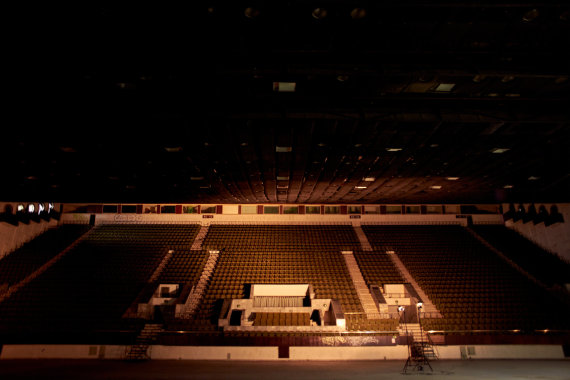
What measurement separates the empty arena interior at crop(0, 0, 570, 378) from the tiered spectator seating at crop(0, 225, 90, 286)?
12cm

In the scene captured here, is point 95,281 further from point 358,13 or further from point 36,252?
point 358,13

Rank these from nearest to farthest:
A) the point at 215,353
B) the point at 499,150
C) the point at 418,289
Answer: the point at 499,150 < the point at 215,353 < the point at 418,289

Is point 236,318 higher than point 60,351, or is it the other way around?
point 236,318

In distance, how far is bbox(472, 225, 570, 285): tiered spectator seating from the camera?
585 inches

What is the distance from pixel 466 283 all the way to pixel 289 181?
362 inches

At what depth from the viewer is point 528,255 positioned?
16.6m

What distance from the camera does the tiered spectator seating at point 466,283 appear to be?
38.0 feet

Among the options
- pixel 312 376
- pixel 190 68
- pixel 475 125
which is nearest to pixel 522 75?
pixel 475 125

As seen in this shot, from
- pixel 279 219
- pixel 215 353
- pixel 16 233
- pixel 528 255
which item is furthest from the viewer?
pixel 279 219

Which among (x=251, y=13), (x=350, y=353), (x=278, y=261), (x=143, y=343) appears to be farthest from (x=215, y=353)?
(x=251, y=13)

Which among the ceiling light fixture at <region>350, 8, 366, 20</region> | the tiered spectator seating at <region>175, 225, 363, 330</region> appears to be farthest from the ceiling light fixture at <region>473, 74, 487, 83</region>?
the tiered spectator seating at <region>175, 225, 363, 330</region>

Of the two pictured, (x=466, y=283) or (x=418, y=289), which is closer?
(x=418, y=289)

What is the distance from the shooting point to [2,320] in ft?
37.6

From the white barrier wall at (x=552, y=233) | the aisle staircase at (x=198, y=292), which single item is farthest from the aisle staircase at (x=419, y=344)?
the white barrier wall at (x=552, y=233)
